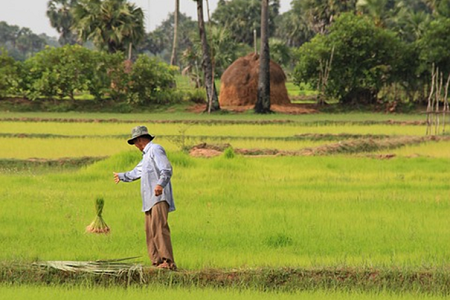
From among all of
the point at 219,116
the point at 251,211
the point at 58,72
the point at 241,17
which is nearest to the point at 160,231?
the point at 251,211

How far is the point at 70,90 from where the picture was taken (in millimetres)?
33312

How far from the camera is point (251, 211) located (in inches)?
403

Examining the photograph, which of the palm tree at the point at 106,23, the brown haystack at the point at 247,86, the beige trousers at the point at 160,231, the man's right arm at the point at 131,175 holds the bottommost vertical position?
the brown haystack at the point at 247,86

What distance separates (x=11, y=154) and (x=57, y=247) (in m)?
9.22

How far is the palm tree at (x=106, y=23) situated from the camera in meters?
39.4

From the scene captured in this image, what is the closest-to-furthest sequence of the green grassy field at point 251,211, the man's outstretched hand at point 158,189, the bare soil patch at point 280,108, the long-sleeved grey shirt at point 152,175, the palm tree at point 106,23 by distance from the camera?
the man's outstretched hand at point 158,189
the long-sleeved grey shirt at point 152,175
the green grassy field at point 251,211
the bare soil patch at point 280,108
the palm tree at point 106,23

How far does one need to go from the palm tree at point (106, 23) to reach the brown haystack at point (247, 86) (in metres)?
6.58

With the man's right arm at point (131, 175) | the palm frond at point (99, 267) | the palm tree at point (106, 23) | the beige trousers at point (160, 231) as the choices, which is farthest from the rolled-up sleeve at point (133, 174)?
the palm tree at point (106, 23)

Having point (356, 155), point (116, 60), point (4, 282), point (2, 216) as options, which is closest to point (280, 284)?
point (4, 282)

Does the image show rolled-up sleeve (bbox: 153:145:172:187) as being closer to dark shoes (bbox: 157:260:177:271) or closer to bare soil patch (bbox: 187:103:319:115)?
dark shoes (bbox: 157:260:177:271)

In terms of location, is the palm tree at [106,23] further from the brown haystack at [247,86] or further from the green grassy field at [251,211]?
the green grassy field at [251,211]

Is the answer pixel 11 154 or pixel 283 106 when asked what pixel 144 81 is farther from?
pixel 11 154

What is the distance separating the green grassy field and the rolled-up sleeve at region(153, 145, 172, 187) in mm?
810

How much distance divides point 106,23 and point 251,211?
3066 cm
